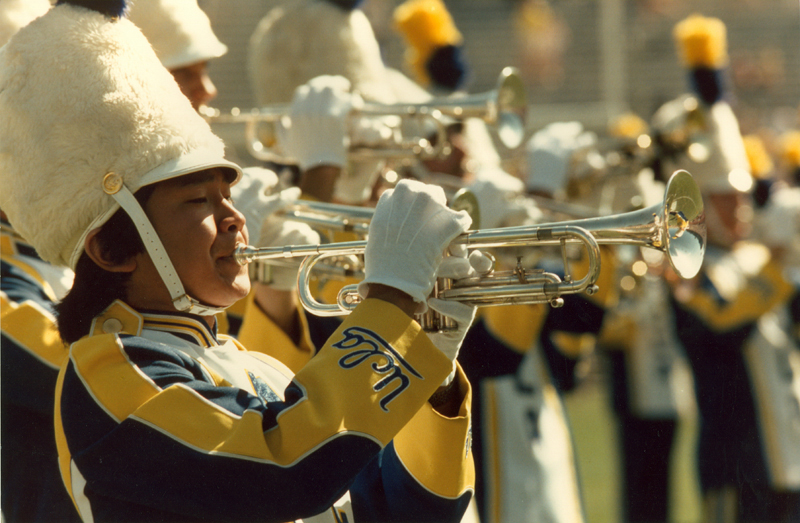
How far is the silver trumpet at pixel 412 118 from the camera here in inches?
145

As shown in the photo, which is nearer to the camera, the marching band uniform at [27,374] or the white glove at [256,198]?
the marching band uniform at [27,374]

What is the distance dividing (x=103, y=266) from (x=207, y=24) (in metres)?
1.69

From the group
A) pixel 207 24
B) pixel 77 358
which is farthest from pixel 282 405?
pixel 207 24

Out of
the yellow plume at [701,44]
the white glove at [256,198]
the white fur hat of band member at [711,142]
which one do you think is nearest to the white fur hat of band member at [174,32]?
the white glove at [256,198]

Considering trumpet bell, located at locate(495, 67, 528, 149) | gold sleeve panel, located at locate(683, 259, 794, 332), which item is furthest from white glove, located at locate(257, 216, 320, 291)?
gold sleeve panel, located at locate(683, 259, 794, 332)

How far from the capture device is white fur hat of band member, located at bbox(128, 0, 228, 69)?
10.6 ft

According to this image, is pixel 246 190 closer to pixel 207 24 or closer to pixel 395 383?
pixel 207 24

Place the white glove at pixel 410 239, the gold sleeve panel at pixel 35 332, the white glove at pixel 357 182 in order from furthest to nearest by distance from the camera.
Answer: the white glove at pixel 357 182, the gold sleeve panel at pixel 35 332, the white glove at pixel 410 239

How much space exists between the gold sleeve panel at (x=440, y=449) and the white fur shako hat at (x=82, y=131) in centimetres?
51

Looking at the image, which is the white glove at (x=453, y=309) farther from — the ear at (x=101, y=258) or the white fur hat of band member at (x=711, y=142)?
the white fur hat of band member at (x=711, y=142)

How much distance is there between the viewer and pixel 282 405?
1.79 meters

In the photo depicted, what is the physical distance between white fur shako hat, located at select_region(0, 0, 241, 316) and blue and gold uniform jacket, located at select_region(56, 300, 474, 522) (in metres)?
0.22

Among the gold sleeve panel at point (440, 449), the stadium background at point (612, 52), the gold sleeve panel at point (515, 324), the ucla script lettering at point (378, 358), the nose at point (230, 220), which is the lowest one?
the stadium background at point (612, 52)

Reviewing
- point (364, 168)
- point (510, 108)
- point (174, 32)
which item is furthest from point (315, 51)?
point (174, 32)
